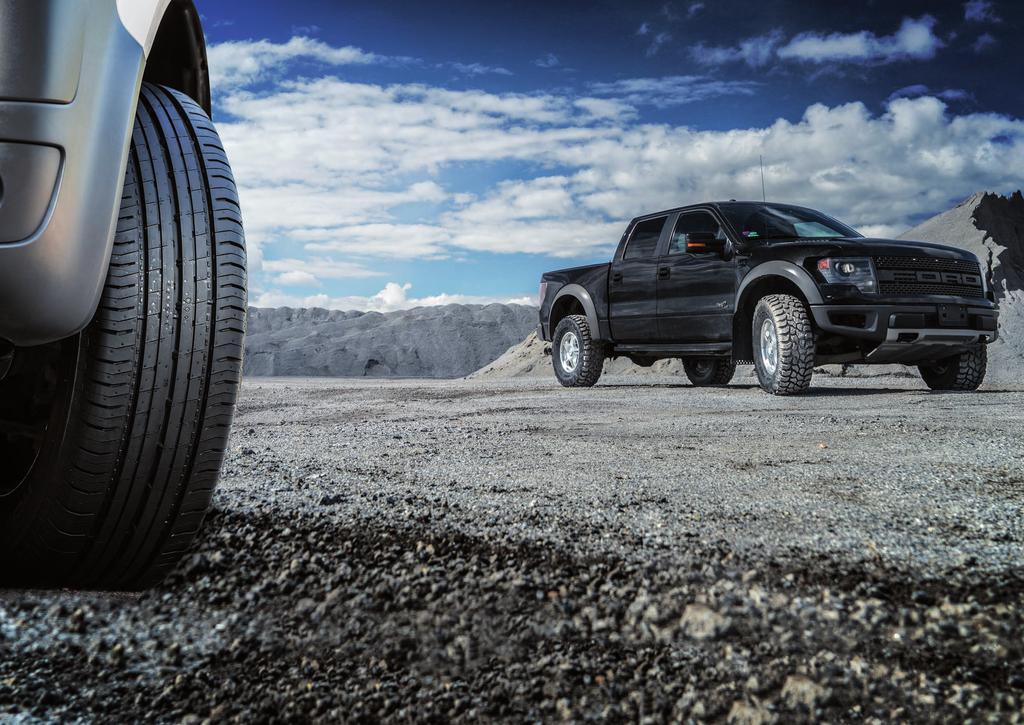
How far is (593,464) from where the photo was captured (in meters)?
2.97

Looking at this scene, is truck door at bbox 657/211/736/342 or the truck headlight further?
truck door at bbox 657/211/736/342

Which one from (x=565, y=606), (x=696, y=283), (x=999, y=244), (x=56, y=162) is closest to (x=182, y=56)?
(x=56, y=162)

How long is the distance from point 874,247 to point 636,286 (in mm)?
2236

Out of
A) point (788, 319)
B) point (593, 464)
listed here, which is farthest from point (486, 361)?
point (593, 464)

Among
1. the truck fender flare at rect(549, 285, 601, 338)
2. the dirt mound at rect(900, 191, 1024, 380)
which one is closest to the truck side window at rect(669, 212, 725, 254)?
the truck fender flare at rect(549, 285, 601, 338)

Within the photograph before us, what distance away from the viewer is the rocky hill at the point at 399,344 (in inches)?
1029

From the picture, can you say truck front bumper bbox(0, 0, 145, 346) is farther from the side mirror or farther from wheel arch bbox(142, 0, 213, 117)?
the side mirror

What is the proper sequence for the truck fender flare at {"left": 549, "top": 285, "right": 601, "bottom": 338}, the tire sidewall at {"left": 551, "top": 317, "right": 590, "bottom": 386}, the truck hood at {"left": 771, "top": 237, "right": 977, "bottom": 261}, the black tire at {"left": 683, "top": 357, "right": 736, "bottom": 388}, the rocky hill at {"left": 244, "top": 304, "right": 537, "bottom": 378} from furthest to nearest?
the rocky hill at {"left": 244, "top": 304, "right": 537, "bottom": 378} → the black tire at {"left": 683, "top": 357, "right": 736, "bottom": 388} → the tire sidewall at {"left": 551, "top": 317, "right": 590, "bottom": 386} → the truck fender flare at {"left": 549, "top": 285, "right": 601, "bottom": 338} → the truck hood at {"left": 771, "top": 237, "right": 977, "bottom": 261}

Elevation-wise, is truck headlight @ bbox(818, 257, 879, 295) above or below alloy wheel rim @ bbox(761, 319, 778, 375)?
above

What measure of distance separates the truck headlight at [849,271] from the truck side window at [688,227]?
1246 millimetres

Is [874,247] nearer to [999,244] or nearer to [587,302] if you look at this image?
[587,302]

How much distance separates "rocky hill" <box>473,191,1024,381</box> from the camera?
35.8ft

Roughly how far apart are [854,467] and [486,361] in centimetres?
2585

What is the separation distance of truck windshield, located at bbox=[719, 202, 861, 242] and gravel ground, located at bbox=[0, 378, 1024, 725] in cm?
447
